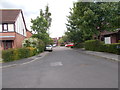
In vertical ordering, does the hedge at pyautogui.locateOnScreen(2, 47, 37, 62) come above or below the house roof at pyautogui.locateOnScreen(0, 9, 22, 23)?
below

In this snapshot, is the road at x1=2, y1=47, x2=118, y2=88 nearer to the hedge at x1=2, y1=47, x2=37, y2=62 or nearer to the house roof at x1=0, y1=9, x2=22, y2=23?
the hedge at x1=2, y1=47, x2=37, y2=62

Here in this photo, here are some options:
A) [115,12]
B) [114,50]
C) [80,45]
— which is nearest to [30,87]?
[114,50]

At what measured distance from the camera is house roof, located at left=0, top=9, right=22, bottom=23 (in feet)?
64.7

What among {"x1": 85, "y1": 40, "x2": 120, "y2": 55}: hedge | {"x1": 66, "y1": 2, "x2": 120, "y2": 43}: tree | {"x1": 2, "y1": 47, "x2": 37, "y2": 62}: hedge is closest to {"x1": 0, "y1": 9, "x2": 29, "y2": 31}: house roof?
{"x1": 2, "y1": 47, "x2": 37, "y2": 62}: hedge

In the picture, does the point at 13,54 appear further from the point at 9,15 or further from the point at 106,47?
the point at 9,15

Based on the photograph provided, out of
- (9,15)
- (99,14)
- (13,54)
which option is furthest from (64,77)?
(9,15)

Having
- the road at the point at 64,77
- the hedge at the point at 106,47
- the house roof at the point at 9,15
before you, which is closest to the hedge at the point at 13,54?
the road at the point at 64,77

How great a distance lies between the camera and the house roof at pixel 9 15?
19706 mm

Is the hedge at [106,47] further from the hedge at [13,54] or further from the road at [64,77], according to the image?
the hedge at [13,54]

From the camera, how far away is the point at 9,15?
70.4 feet

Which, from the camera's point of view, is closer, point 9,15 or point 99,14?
point 99,14

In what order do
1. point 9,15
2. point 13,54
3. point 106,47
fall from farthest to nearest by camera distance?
point 9,15 < point 106,47 < point 13,54

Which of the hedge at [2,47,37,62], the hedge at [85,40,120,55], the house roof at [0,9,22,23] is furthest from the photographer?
the house roof at [0,9,22,23]

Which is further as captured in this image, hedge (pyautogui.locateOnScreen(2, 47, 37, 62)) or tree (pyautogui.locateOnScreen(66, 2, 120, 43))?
tree (pyautogui.locateOnScreen(66, 2, 120, 43))
